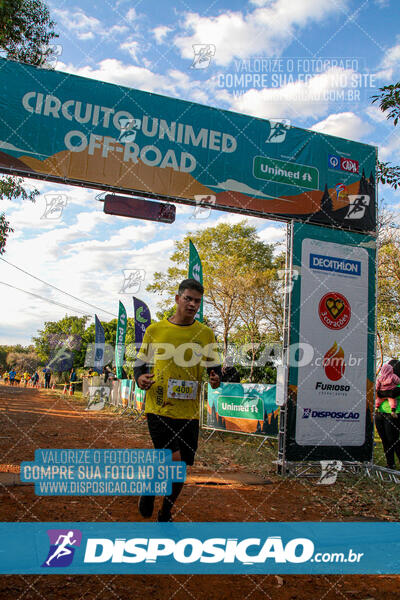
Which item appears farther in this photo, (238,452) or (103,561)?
(238,452)

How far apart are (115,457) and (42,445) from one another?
1740mm

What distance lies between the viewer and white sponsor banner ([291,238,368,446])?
22.3ft

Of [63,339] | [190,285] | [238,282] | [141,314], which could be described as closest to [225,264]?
[238,282]

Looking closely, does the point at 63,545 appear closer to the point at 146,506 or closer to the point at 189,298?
the point at 146,506

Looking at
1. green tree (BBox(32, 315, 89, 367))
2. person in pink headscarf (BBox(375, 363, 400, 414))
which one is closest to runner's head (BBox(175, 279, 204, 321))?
person in pink headscarf (BBox(375, 363, 400, 414))

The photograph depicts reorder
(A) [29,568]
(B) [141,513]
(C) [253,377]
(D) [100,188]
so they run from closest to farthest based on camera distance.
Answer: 1. (A) [29,568]
2. (B) [141,513]
3. (D) [100,188]
4. (C) [253,377]

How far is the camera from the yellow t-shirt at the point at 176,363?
3.72 m

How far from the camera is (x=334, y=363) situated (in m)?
7.00

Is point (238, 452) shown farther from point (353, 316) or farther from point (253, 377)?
point (253, 377)

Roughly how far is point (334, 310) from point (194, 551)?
4.86 m

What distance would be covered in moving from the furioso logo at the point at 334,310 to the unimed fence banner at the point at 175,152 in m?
1.36

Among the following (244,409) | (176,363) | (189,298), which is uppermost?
(189,298)

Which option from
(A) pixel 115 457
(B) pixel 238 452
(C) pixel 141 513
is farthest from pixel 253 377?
(C) pixel 141 513

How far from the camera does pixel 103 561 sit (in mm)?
3037
